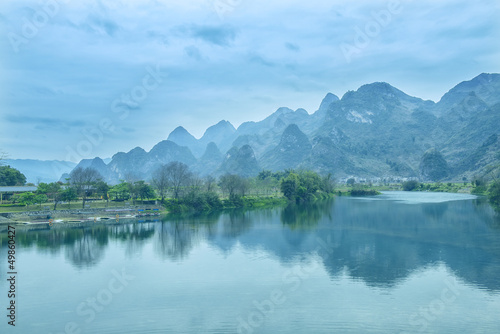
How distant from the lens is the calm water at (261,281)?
18.2 m

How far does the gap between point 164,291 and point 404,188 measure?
15934 centimetres

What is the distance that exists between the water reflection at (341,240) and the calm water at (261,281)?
0.17 metres

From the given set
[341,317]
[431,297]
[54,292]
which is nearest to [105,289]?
[54,292]

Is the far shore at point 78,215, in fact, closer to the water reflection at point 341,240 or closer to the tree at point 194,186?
the water reflection at point 341,240

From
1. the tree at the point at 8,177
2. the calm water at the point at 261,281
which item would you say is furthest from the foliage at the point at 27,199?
the tree at the point at 8,177

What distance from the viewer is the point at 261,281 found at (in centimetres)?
2495

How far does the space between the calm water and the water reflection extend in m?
0.17

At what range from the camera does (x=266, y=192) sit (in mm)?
110188

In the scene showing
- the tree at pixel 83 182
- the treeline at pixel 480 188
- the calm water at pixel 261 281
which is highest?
the tree at pixel 83 182

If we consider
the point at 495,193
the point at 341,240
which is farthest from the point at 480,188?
the point at 341,240

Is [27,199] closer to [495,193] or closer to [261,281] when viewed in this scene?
[261,281]

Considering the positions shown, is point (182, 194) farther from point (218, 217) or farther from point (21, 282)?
point (21, 282)

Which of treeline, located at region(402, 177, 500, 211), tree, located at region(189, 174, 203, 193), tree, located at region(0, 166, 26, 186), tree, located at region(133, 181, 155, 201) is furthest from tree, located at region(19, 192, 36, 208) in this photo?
treeline, located at region(402, 177, 500, 211)

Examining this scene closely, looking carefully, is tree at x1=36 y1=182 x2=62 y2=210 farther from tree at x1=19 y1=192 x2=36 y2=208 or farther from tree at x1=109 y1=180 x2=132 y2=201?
tree at x1=109 y1=180 x2=132 y2=201
